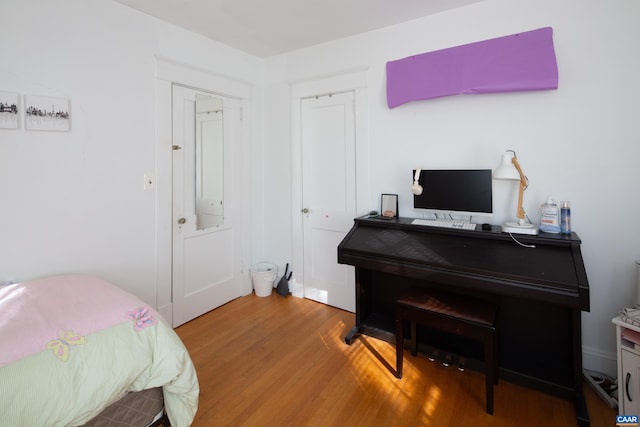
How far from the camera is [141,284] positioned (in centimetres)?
248

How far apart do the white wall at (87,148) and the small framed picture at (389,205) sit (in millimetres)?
1823

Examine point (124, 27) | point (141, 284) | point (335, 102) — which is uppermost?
point (124, 27)

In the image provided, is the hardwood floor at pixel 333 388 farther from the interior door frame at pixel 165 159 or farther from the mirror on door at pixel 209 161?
the mirror on door at pixel 209 161

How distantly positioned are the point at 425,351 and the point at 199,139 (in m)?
2.59

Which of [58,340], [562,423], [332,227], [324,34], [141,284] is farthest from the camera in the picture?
[332,227]

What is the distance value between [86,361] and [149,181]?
1620 millimetres

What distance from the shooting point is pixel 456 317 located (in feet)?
5.99

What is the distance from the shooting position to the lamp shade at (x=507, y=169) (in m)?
2.04

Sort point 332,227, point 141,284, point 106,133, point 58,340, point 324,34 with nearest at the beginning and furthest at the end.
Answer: point 58,340, point 106,133, point 141,284, point 324,34, point 332,227

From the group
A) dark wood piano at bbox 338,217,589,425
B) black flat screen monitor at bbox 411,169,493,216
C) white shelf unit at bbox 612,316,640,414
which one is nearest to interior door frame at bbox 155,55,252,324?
dark wood piano at bbox 338,217,589,425

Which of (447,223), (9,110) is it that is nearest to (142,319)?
(9,110)

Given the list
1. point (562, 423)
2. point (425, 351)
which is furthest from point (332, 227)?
point (562, 423)

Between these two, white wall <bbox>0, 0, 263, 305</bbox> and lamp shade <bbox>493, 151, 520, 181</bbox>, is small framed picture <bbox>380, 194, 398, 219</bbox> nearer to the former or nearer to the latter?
lamp shade <bbox>493, 151, 520, 181</bbox>

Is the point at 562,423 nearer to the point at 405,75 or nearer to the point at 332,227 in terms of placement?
the point at 332,227
